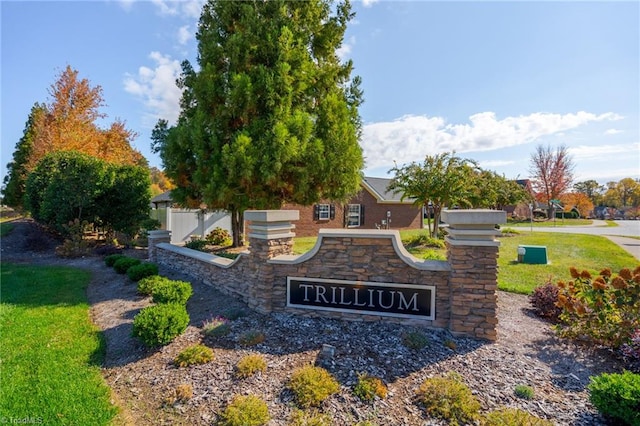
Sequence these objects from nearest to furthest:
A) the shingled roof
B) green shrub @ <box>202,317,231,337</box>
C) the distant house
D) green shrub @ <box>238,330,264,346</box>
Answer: green shrub @ <box>238,330,264,346</box> → green shrub @ <box>202,317,231,337</box> → the distant house → the shingled roof

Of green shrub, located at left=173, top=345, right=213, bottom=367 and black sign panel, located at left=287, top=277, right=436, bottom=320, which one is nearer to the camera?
green shrub, located at left=173, top=345, right=213, bottom=367

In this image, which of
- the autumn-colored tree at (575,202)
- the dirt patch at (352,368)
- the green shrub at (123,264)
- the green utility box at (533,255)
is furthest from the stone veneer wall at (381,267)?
the autumn-colored tree at (575,202)

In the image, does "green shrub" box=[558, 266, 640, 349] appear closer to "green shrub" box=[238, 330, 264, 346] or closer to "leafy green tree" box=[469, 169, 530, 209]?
"green shrub" box=[238, 330, 264, 346]

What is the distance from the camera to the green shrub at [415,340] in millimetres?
3848

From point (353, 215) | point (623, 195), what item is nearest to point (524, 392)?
point (353, 215)

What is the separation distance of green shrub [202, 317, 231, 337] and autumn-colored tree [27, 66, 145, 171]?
16769mm

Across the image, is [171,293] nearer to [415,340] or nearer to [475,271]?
[415,340]

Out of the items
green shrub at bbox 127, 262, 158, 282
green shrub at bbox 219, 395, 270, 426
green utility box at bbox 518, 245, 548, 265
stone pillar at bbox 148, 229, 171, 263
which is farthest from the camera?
green utility box at bbox 518, 245, 548, 265

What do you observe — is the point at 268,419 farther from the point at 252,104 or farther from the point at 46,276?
the point at 46,276

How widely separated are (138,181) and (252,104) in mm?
7468

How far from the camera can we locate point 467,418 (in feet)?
9.22

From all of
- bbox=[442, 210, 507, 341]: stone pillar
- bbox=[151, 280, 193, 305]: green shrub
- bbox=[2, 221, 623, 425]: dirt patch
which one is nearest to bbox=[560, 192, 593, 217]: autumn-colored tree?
bbox=[2, 221, 623, 425]: dirt patch

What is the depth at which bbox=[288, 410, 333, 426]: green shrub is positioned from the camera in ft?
9.08

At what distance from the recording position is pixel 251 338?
13.7ft
